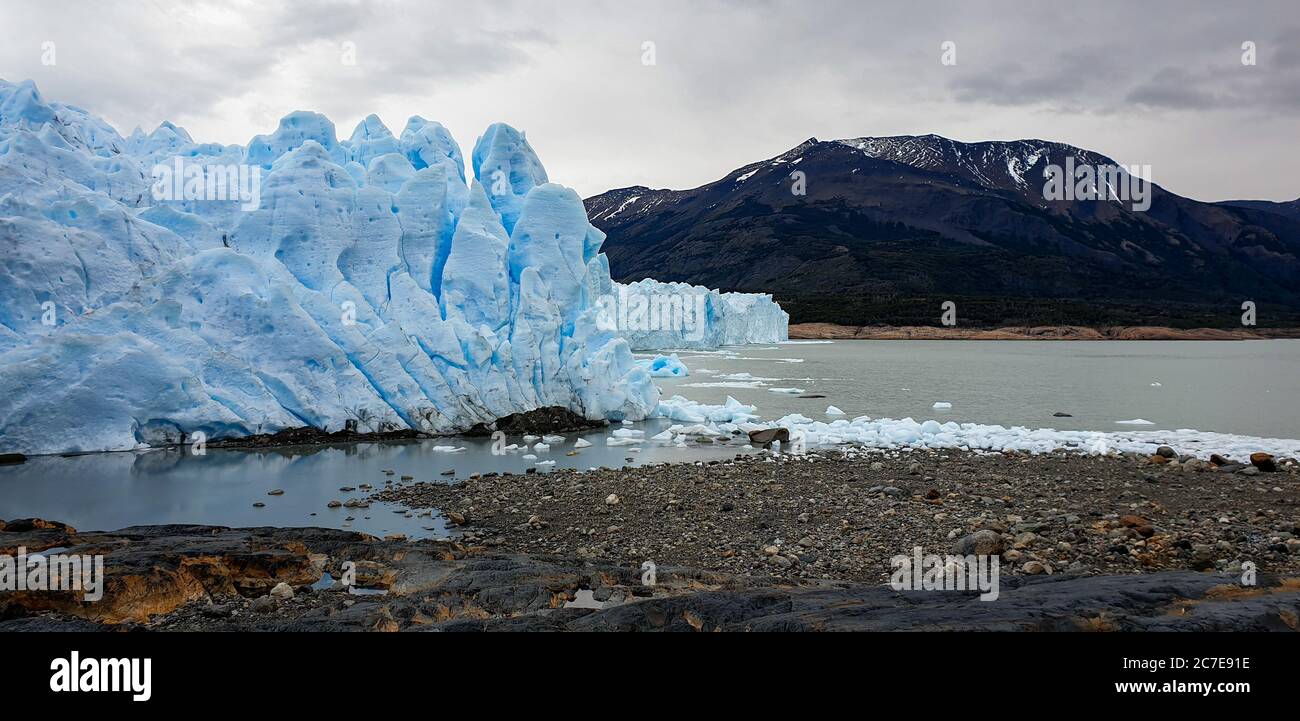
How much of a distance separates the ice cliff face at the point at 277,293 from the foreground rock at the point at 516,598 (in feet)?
24.6

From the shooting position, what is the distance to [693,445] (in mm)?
15406

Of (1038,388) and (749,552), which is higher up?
(1038,388)

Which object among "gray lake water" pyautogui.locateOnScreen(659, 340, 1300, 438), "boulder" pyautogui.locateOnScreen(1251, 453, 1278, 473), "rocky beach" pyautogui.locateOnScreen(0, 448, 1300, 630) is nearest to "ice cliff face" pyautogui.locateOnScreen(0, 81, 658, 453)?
"rocky beach" pyautogui.locateOnScreen(0, 448, 1300, 630)

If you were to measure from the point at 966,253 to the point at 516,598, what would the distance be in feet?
419

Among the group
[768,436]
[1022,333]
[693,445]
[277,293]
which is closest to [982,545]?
[768,436]

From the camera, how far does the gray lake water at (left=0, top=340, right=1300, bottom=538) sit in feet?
33.4

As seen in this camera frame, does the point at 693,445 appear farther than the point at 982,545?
Yes

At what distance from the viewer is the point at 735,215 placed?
16938cm

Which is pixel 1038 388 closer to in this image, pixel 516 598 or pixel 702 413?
pixel 702 413

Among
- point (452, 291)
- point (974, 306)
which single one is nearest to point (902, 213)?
point (974, 306)

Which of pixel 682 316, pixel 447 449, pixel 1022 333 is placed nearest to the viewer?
pixel 447 449

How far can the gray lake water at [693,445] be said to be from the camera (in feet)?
33.4

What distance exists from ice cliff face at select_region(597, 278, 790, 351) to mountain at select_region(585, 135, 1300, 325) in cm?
2113
